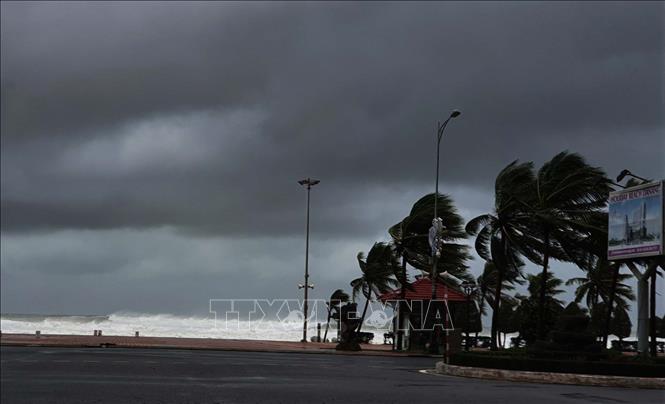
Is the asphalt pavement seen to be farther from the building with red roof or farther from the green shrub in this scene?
the building with red roof

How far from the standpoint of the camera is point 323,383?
64.6 feet

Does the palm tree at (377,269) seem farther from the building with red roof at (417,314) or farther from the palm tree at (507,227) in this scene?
the palm tree at (507,227)

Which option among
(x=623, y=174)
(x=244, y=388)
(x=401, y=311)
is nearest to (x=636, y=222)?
(x=623, y=174)

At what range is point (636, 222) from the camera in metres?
30.9

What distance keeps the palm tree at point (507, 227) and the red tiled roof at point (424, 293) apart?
1072cm

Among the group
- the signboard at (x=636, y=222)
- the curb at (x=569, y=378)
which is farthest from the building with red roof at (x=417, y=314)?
the curb at (x=569, y=378)

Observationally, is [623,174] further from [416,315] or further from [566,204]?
[416,315]

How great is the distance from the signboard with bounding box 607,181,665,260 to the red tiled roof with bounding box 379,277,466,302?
19.1 metres

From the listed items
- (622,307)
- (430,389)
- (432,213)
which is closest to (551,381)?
(430,389)

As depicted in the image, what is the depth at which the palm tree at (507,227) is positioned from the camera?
3850cm

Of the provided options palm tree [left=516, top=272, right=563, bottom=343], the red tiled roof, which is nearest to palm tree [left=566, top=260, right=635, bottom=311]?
palm tree [left=516, top=272, right=563, bottom=343]

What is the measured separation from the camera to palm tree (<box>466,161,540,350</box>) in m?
38.5

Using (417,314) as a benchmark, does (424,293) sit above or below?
above

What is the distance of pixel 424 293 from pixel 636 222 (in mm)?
22927
